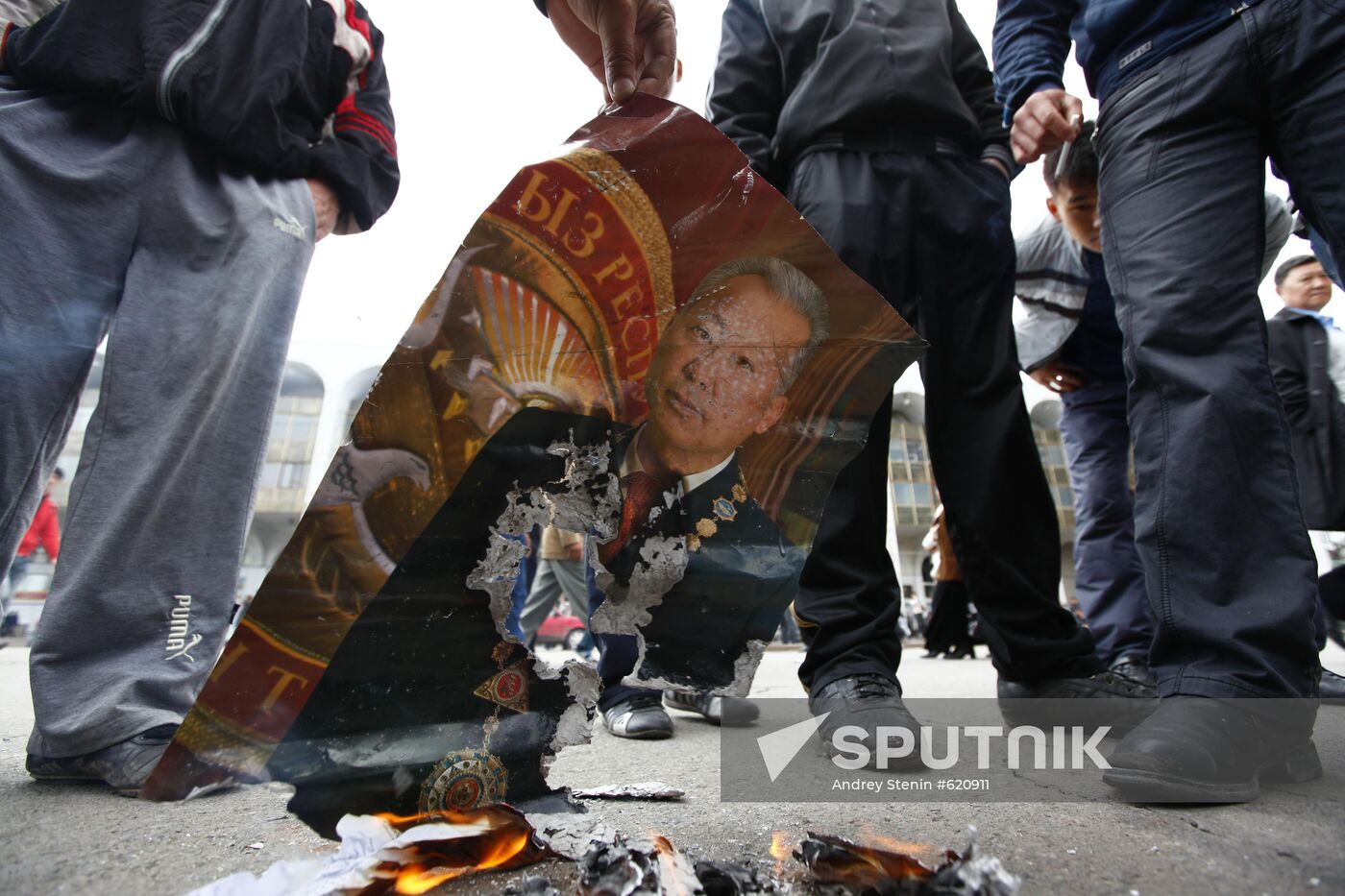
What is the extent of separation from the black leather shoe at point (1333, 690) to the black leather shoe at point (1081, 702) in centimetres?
89

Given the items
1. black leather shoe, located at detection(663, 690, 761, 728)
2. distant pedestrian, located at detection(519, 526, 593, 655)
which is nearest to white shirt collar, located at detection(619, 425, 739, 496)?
black leather shoe, located at detection(663, 690, 761, 728)

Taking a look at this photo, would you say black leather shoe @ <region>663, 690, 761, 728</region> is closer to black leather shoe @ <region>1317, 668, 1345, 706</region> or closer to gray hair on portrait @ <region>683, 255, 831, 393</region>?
gray hair on portrait @ <region>683, 255, 831, 393</region>

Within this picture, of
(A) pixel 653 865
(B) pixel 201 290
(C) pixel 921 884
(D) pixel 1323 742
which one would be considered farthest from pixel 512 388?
(D) pixel 1323 742

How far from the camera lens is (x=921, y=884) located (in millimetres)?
553

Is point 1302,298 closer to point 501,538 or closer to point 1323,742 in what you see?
point 1323,742

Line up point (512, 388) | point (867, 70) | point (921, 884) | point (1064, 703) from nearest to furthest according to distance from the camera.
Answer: point (921, 884), point (512, 388), point (1064, 703), point (867, 70)

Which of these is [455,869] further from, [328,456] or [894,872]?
[328,456]

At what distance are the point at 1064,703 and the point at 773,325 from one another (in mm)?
940

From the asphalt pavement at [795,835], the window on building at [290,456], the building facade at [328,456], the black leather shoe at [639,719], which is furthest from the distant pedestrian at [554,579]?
the window on building at [290,456]

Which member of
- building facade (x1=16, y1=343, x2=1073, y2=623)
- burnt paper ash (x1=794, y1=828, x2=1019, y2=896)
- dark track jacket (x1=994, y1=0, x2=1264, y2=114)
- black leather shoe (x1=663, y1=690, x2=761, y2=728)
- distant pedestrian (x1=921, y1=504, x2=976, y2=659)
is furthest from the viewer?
building facade (x1=16, y1=343, x2=1073, y2=623)

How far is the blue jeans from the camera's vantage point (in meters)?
2.03

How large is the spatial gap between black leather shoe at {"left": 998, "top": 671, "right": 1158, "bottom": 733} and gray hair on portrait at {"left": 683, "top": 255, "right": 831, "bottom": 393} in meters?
0.88

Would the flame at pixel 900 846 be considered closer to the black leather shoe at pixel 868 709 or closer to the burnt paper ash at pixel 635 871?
the burnt paper ash at pixel 635 871

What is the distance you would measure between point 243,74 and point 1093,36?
1429 millimetres
